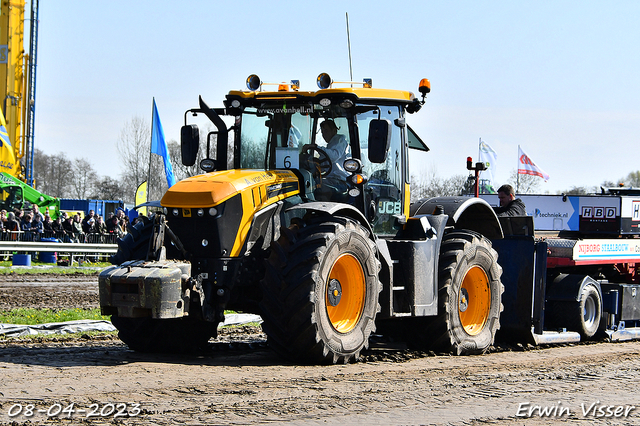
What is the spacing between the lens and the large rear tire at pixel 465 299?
934 centimetres

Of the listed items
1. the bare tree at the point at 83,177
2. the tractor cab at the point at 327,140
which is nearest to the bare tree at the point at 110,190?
the bare tree at the point at 83,177

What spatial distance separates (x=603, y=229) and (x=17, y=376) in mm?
9828

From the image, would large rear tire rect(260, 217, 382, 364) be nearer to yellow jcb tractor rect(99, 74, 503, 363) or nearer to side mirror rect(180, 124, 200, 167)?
yellow jcb tractor rect(99, 74, 503, 363)

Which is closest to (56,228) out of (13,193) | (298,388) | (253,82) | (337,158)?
(13,193)

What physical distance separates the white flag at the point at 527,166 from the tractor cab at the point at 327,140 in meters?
26.3

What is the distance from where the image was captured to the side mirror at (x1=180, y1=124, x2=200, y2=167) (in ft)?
29.7

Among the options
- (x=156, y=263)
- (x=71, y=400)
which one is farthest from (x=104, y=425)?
(x=156, y=263)

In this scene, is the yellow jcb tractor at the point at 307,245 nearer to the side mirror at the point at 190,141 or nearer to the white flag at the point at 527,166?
the side mirror at the point at 190,141

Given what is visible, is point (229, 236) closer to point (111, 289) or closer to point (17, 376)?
point (111, 289)

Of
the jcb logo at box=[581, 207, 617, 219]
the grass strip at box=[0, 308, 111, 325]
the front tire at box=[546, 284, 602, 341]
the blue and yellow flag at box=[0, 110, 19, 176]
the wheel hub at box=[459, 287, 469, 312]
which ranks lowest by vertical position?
the grass strip at box=[0, 308, 111, 325]

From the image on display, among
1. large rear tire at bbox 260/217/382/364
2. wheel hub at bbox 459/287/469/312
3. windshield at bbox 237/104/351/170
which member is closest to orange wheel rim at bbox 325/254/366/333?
large rear tire at bbox 260/217/382/364

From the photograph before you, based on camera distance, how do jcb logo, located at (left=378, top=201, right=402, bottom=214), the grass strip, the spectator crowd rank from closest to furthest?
jcb logo, located at (left=378, top=201, right=402, bottom=214) → the grass strip → the spectator crowd

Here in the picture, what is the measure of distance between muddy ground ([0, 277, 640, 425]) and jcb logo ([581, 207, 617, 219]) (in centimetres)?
417

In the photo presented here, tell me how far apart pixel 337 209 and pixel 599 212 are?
6.96m
